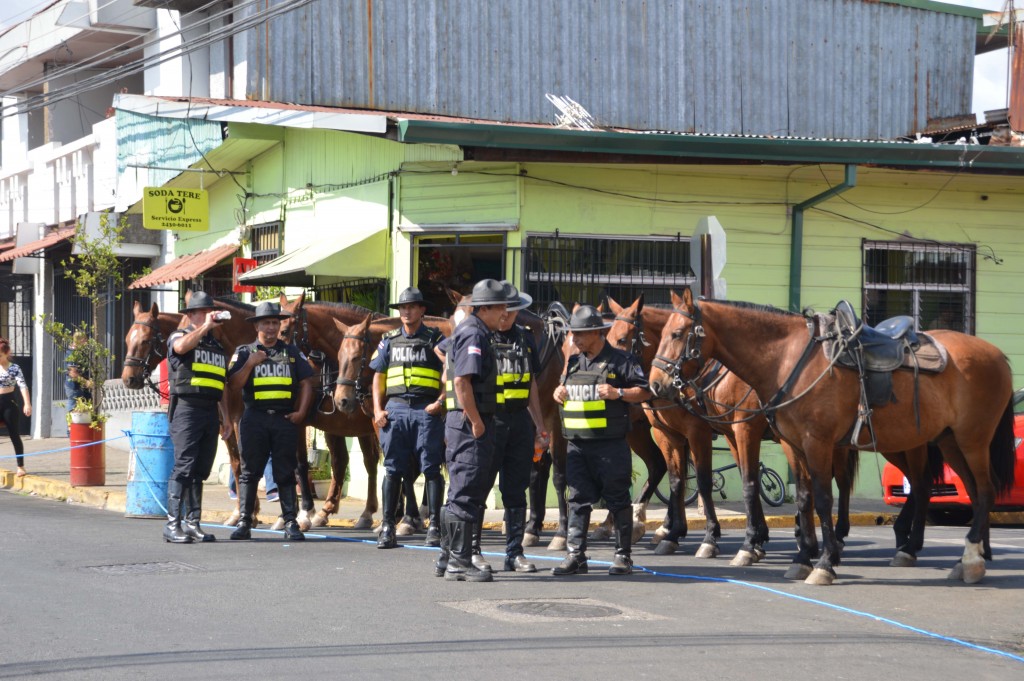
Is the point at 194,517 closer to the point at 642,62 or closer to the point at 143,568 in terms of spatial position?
the point at 143,568

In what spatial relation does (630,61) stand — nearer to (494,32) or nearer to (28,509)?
(494,32)

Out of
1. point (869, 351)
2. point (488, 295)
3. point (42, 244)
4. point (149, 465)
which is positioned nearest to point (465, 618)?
point (488, 295)

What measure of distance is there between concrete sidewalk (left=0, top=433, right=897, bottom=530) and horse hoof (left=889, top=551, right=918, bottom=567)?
3.40 meters

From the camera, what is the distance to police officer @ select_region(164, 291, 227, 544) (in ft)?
36.2

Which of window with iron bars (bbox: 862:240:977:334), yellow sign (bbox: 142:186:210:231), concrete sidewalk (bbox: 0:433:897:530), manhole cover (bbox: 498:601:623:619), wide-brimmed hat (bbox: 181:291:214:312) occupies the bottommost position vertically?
concrete sidewalk (bbox: 0:433:897:530)

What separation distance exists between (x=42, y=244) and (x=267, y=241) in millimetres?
6207

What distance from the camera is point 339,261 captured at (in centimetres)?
1498

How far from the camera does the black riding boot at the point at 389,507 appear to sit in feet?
34.5

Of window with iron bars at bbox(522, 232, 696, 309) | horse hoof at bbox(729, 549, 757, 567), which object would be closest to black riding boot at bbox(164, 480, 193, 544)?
horse hoof at bbox(729, 549, 757, 567)

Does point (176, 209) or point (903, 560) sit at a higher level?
point (176, 209)

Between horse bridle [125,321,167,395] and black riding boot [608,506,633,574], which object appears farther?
horse bridle [125,321,167,395]

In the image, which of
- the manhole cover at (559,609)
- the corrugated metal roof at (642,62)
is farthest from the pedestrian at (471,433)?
the corrugated metal roof at (642,62)

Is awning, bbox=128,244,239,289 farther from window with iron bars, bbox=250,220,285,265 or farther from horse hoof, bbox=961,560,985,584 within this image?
horse hoof, bbox=961,560,985,584

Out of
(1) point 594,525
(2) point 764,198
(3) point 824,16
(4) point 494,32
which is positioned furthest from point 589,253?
(3) point 824,16
